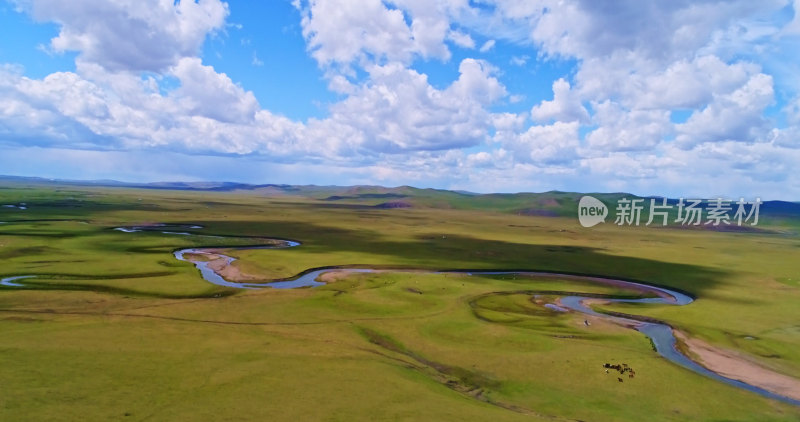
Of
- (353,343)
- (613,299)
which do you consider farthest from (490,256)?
(353,343)

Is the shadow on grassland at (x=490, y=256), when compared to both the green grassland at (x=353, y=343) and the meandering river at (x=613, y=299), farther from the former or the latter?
the meandering river at (x=613, y=299)

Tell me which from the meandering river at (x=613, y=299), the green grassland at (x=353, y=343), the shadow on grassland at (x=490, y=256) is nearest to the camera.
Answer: the green grassland at (x=353, y=343)

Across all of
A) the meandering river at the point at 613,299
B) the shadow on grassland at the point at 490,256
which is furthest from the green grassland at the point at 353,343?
the meandering river at the point at 613,299

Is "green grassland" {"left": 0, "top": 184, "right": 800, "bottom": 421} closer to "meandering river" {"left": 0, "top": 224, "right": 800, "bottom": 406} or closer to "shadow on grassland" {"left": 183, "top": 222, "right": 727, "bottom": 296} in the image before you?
"shadow on grassland" {"left": 183, "top": 222, "right": 727, "bottom": 296}

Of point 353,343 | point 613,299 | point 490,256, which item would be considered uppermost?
point 490,256

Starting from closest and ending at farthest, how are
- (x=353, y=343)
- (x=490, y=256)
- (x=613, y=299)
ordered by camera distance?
(x=353, y=343) < (x=613, y=299) < (x=490, y=256)

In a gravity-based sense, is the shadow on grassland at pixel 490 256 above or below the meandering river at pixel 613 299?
above

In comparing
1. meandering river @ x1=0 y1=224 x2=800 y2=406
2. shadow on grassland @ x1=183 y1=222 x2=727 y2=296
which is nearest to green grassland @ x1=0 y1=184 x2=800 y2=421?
shadow on grassland @ x1=183 y1=222 x2=727 y2=296

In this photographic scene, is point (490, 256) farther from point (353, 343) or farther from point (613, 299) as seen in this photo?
point (353, 343)

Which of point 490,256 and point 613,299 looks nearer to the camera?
point 613,299

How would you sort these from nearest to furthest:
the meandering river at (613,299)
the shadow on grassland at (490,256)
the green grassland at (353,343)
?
the green grassland at (353,343), the meandering river at (613,299), the shadow on grassland at (490,256)
